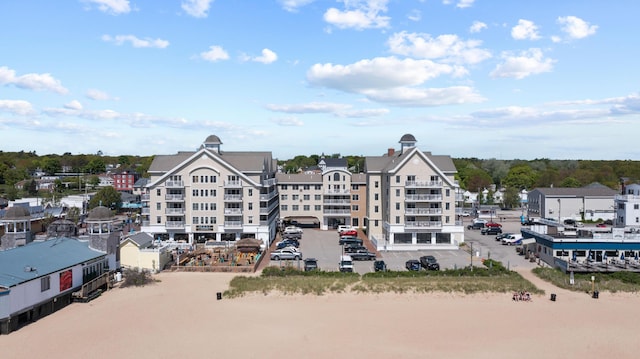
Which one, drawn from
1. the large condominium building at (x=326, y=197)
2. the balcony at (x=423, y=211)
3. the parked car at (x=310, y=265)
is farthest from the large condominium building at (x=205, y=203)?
the balcony at (x=423, y=211)

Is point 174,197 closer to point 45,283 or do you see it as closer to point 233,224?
point 233,224

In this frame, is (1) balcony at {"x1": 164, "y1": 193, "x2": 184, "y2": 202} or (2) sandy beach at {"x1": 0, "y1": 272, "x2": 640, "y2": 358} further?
(1) balcony at {"x1": 164, "y1": 193, "x2": 184, "y2": 202}

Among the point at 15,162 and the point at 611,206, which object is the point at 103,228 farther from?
the point at 15,162

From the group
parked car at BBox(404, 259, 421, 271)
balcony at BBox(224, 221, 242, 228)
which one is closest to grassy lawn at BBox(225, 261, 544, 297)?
parked car at BBox(404, 259, 421, 271)

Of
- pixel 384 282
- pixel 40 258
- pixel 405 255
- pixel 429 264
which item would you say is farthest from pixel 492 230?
pixel 40 258

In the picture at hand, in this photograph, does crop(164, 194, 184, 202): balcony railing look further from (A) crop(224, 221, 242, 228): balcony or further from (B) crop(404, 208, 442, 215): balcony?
(B) crop(404, 208, 442, 215): balcony

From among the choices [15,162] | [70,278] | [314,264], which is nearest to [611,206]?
[314,264]

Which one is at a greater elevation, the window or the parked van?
the window
